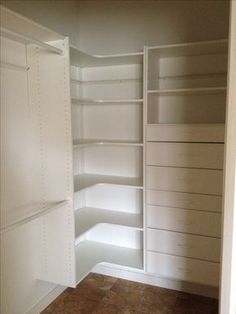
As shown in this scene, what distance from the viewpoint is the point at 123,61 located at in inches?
100

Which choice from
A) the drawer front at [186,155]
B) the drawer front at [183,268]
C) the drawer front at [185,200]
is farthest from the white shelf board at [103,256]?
the drawer front at [186,155]

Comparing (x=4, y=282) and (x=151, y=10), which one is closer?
(x=4, y=282)

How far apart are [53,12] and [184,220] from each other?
81.0 inches

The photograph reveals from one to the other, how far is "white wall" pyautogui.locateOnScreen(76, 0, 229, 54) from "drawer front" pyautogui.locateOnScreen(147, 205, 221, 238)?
57.8 inches

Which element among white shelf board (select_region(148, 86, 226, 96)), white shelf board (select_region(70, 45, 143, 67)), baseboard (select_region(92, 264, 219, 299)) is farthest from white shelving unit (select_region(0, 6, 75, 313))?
white shelf board (select_region(148, 86, 226, 96))

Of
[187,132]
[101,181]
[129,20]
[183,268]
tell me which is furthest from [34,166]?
[129,20]

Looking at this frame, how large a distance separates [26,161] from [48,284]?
108 centimetres

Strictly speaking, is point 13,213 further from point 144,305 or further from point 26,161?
point 144,305

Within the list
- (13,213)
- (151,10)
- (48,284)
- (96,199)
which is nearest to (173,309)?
(48,284)

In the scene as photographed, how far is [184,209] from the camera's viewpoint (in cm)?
227

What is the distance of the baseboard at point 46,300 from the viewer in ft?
7.21

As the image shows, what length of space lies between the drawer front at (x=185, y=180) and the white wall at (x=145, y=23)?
1.15 m

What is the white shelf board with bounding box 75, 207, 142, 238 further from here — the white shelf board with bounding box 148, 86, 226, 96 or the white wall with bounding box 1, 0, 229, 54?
the white wall with bounding box 1, 0, 229, 54

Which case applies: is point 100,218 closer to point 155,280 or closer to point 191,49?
point 155,280
